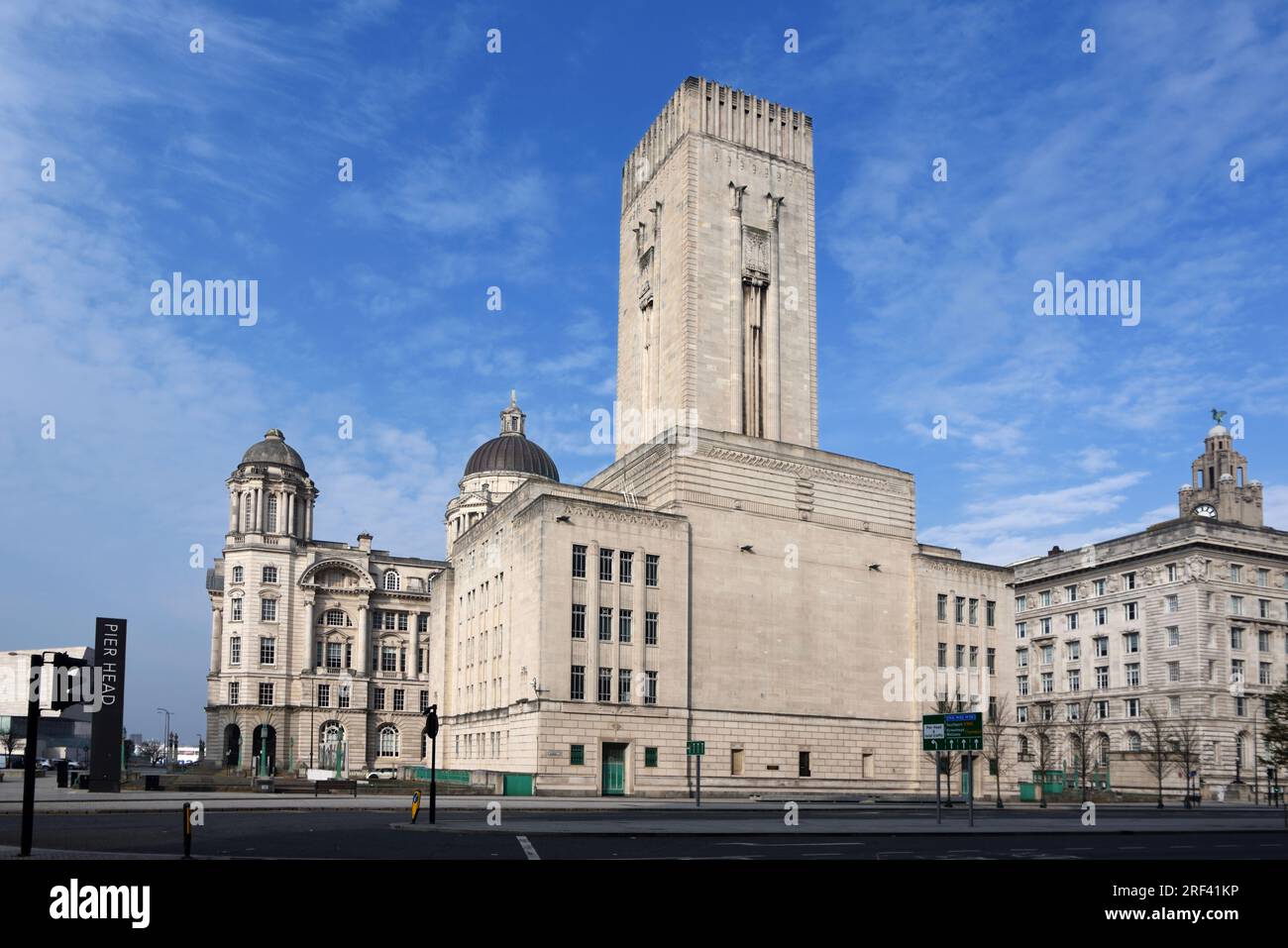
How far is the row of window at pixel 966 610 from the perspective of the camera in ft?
248

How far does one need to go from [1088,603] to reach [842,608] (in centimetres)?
4701

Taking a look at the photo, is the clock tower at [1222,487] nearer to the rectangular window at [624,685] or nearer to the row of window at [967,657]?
the row of window at [967,657]

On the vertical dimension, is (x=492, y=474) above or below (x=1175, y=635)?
above

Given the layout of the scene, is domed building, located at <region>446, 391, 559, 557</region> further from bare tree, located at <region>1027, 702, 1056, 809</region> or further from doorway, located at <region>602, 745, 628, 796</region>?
doorway, located at <region>602, 745, 628, 796</region>

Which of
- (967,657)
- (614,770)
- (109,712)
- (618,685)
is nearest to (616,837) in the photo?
(618,685)

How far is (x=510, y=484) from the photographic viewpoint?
5266 inches

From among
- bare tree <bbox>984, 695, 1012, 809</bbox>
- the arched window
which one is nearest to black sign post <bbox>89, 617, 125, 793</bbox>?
bare tree <bbox>984, 695, 1012, 809</bbox>

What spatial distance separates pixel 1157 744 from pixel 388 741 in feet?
233

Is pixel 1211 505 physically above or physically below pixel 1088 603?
above

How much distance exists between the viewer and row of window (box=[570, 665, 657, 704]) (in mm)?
62781

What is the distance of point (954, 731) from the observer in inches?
1620

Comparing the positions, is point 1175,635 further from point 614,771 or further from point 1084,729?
point 614,771
